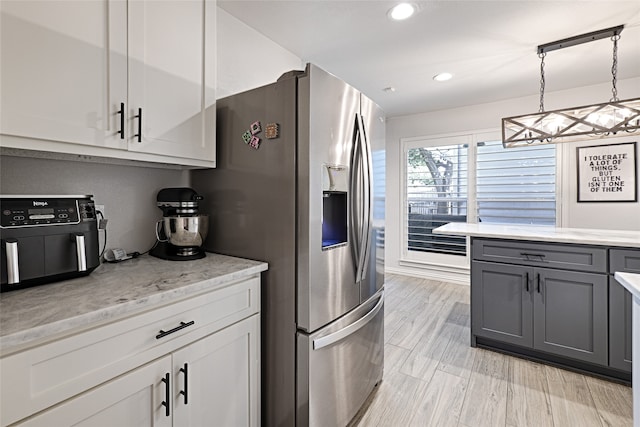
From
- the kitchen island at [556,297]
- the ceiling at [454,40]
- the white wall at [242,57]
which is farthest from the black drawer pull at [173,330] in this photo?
the kitchen island at [556,297]

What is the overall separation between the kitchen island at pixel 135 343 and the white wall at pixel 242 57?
137 cm

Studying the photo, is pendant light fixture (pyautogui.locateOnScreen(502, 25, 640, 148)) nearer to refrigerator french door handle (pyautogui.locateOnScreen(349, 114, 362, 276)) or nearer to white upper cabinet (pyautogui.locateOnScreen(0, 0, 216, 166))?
refrigerator french door handle (pyautogui.locateOnScreen(349, 114, 362, 276))

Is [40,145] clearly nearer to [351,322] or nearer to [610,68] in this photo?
[351,322]

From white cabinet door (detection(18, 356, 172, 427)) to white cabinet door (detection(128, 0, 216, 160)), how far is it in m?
0.92

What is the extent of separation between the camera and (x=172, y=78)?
1.47 metres

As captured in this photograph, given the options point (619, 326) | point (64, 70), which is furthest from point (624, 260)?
point (64, 70)

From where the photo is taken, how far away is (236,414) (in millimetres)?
1348

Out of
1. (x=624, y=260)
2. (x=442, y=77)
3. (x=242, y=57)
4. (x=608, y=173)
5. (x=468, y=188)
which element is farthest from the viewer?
(x=468, y=188)

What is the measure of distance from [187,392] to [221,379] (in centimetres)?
17

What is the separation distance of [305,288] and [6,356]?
3.16ft

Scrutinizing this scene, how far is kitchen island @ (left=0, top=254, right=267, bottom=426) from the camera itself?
2.57ft

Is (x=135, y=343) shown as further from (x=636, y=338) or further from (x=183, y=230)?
(x=636, y=338)

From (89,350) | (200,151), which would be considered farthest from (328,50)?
(89,350)

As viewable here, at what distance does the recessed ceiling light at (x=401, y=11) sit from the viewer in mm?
2094
